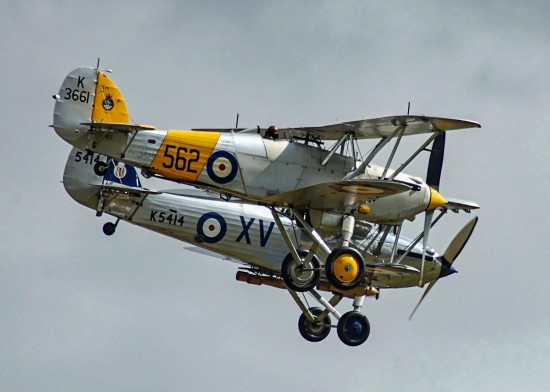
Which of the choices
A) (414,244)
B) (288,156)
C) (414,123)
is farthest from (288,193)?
(414,244)

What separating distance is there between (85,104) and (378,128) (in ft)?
17.2

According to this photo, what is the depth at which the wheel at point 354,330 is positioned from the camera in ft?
105

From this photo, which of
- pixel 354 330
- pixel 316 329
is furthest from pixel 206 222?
pixel 354 330

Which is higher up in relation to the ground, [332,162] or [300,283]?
[332,162]

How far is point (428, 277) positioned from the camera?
34062 millimetres

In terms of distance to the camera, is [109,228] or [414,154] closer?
[414,154]

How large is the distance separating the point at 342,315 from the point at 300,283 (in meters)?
3.60

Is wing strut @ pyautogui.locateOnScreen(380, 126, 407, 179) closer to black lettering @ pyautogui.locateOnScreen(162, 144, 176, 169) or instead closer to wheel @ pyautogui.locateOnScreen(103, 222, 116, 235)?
black lettering @ pyautogui.locateOnScreen(162, 144, 176, 169)

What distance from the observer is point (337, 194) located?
27.8 meters

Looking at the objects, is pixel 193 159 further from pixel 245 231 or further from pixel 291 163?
pixel 245 231

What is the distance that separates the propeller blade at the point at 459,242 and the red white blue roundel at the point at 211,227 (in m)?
4.84

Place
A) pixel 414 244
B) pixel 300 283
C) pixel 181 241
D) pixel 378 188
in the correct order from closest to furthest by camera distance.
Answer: pixel 378 188 → pixel 300 283 → pixel 414 244 → pixel 181 241

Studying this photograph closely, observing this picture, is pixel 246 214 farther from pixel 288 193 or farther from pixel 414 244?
pixel 288 193

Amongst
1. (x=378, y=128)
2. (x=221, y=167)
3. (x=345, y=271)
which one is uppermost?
(x=378, y=128)
